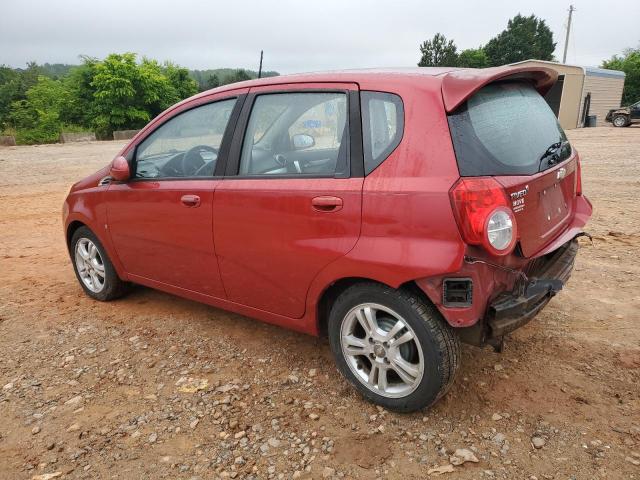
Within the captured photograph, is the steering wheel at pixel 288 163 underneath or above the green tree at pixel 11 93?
underneath

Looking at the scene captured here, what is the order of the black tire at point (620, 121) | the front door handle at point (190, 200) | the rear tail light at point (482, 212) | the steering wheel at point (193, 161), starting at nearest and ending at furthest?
1. the rear tail light at point (482, 212)
2. the front door handle at point (190, 200)
3. the steering wheel at point (193, 161)
4. the black tire at point (620, 121)

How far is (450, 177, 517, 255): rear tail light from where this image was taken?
2.18 m

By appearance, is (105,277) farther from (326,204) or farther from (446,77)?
(446,77)

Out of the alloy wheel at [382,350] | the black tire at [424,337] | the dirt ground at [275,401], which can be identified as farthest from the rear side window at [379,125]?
the dirt ground at [275,401]

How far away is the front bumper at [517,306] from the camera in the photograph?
2.31 metres

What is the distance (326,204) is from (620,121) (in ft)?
95.6

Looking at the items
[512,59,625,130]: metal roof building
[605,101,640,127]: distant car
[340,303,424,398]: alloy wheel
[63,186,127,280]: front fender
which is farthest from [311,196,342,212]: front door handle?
[605,101,640,127]: distant car

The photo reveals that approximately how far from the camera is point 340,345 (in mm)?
2742

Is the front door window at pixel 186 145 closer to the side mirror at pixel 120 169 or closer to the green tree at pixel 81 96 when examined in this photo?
the side mirror at pixel 120 169

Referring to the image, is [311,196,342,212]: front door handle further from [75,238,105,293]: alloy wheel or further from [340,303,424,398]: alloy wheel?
[75,238,105,293]: alloy wheel

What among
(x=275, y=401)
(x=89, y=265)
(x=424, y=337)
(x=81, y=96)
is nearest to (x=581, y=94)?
(x=89, y=265)

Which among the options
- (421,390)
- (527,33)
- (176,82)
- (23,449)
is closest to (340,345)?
(421,390)

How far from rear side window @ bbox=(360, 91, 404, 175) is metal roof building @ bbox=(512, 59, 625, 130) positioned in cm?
2501

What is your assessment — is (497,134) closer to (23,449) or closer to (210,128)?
(210,128)
